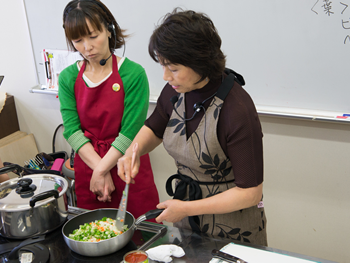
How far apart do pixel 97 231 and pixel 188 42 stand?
68cm

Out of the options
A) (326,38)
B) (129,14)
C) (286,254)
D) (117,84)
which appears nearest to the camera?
(286,254)

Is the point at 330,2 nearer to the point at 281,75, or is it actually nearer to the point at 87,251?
the point at 281,75

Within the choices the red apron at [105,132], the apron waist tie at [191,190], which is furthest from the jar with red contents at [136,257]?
the red apron at [105,132]

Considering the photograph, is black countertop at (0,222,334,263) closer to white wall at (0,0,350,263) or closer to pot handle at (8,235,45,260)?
A: pot handle at (8,235,45,260)

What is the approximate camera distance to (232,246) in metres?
1.01

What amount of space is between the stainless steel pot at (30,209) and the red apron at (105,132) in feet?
1.61

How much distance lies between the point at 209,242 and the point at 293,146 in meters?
1.09

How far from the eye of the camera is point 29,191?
1.11m

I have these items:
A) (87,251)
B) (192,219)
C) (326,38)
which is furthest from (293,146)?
(87,251)

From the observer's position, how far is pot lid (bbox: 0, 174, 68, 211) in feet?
3.43

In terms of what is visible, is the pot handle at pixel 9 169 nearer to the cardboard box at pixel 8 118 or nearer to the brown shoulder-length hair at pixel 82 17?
the brown shoulder-length hair at pixel 82 17

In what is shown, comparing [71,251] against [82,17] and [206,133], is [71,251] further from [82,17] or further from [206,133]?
[82,17]

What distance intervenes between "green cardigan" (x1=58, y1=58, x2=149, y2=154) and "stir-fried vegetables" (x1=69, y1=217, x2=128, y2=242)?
1.49 feet

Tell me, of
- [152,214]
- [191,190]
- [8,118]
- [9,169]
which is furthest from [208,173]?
[8,118]
